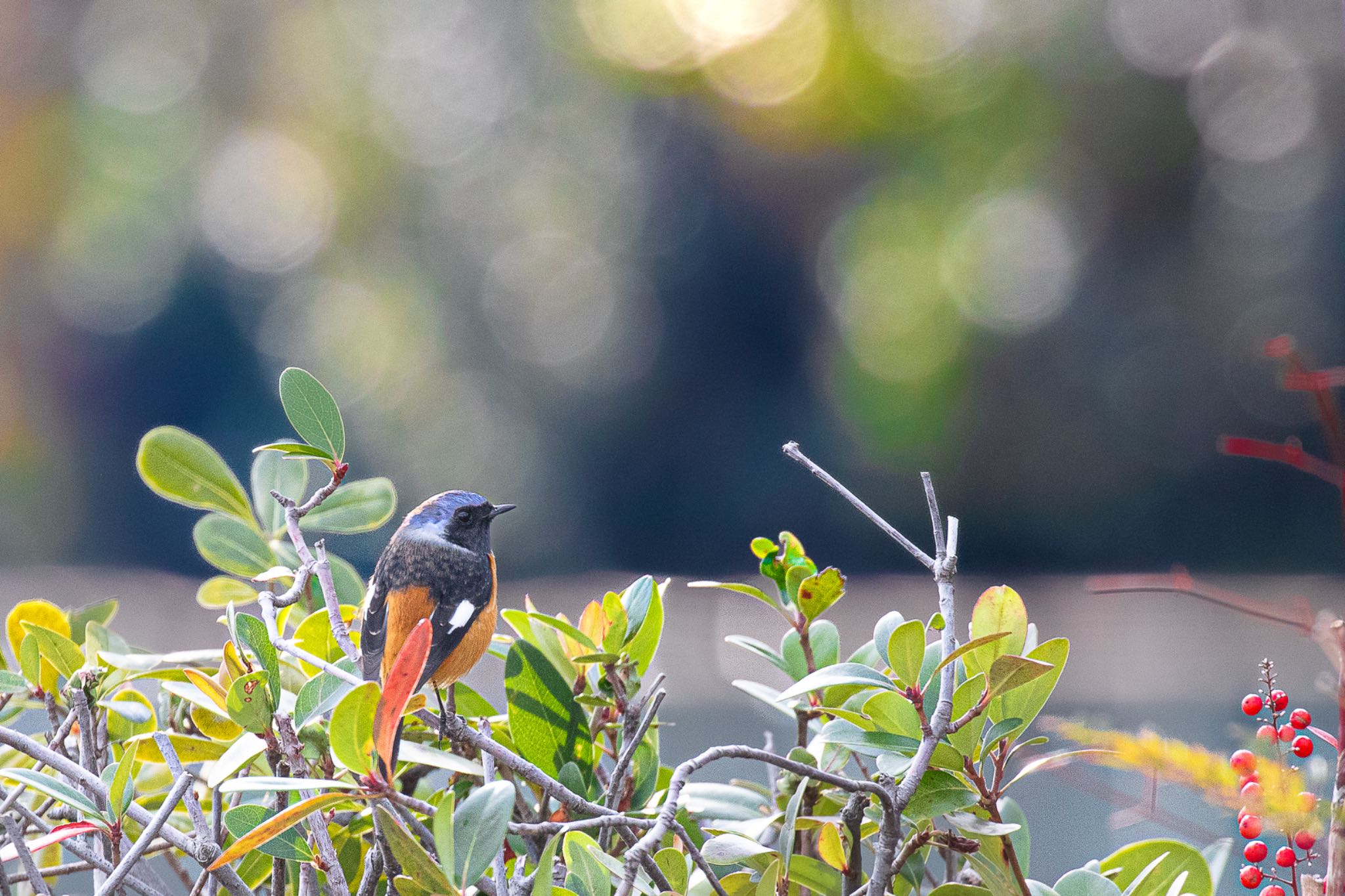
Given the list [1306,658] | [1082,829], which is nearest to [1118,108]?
[1306,658]

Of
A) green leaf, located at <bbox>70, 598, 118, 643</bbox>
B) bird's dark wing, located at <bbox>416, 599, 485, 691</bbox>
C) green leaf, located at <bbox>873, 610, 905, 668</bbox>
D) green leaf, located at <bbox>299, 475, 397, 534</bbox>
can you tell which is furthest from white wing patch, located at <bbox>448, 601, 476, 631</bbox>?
green leaf, located at <bbox>873, 610, 905, 668</bbox>

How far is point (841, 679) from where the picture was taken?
0.40 m

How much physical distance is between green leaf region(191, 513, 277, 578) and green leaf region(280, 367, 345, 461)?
0.17m

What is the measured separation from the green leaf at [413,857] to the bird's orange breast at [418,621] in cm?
29

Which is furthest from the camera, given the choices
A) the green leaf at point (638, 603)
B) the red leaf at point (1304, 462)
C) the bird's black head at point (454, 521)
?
the bird's black head at point (454, 521)

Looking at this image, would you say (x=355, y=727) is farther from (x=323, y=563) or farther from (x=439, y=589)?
(x=439, y=589)

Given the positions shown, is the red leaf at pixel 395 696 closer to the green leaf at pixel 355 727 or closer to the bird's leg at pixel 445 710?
the green leaf at pixel 355 727

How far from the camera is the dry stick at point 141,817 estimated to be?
0.41m

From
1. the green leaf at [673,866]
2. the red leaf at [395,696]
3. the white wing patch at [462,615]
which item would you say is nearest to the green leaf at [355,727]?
the red leaf at [395,696]

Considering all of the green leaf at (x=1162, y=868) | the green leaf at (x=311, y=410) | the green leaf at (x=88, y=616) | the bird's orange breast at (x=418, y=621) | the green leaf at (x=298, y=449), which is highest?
the green leaf at (x=311, y=410)

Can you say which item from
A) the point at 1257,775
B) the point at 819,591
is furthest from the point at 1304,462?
the point at 819,591

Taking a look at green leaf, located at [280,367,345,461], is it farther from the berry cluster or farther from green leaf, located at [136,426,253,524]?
the berry cluster

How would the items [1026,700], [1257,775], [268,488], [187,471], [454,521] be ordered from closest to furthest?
[1257,775], [1026,700], [187,471], [268,488], [454,521]

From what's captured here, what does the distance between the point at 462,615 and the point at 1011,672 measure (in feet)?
1.43
